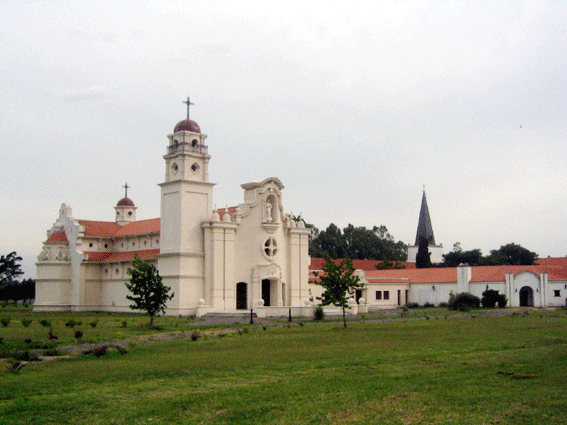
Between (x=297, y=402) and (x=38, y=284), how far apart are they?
177ft

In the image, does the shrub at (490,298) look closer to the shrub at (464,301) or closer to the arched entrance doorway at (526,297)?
the shrub at (464,301)

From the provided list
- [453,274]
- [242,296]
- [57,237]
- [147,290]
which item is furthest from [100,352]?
[453,274]

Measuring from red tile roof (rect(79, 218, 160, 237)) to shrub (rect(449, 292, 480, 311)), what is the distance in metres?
26.4

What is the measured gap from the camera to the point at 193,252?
5281 cm

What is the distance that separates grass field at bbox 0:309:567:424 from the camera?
1327 centimetres

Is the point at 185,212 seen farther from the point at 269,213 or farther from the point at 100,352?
the point at 100,352

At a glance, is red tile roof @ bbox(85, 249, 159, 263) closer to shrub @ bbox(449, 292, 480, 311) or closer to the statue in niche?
the statue in niche

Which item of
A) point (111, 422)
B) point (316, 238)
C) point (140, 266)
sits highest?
point (316, 238)

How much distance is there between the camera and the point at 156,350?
24094 mm

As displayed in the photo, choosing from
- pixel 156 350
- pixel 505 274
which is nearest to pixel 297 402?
pixel 156 350

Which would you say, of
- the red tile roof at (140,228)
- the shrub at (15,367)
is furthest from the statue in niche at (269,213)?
the shrub at (15,367)

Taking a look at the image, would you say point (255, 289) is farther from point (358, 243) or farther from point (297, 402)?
point (358, 243)

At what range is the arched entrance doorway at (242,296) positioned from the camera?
55875 mm

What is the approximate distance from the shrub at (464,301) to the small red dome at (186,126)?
25.8m
